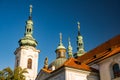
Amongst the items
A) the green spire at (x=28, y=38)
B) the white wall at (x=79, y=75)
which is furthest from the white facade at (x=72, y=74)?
the green spire at (x=28, y=38)

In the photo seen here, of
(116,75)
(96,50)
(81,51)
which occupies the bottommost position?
(116,75)

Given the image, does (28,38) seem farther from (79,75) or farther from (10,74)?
(79,75)

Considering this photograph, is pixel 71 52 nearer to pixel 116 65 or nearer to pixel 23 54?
pixel 23 54

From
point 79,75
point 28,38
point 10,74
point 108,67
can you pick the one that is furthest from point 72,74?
point 28,38

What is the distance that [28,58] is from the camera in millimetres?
47969

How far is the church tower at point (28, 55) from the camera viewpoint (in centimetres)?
4669

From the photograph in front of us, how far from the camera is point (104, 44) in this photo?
33.3 metres

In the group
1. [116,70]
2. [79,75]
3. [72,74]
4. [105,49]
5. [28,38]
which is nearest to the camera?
[116,70]

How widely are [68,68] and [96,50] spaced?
9.30 m

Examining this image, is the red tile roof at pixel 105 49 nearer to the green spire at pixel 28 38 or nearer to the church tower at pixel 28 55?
the church tower at pixel 28 55

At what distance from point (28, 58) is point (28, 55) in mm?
617

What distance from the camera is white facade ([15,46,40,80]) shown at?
46500 millimetres

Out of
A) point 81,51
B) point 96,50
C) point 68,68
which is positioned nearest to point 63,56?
point 81,51

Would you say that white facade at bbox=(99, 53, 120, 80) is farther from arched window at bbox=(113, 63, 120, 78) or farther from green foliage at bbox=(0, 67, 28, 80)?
green foliage at bbox=(0, 67, 28, 80)
